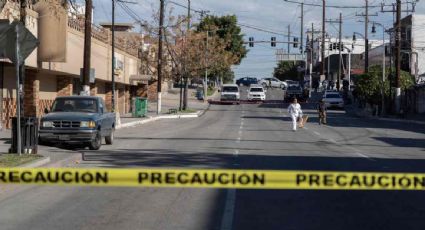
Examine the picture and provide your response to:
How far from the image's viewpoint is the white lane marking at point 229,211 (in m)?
9.10

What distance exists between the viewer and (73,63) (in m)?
35.6

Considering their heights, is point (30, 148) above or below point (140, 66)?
below

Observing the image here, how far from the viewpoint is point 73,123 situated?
20.5 meters

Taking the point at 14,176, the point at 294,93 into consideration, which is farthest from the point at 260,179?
the point at 294,93

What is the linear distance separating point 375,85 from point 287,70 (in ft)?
359

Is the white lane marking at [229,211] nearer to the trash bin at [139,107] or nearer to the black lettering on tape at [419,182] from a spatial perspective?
the black lettering on tape at [419,182]

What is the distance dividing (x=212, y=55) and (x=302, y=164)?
55860 mm

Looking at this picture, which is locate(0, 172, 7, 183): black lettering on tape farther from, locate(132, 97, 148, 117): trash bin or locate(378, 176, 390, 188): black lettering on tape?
locate(132, 97, 148, 117): trash bin

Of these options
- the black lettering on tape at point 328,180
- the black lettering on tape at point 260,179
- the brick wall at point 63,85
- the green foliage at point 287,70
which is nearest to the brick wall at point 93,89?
the brick wall at point 63,85

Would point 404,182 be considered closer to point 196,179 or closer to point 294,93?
point 196,179

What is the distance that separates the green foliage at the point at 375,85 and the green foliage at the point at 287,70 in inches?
3671

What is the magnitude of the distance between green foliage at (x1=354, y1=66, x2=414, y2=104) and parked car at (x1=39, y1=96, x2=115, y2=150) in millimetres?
40616

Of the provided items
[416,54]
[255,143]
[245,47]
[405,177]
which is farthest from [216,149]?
[245,47]

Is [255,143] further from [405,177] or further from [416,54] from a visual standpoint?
[416,54]
